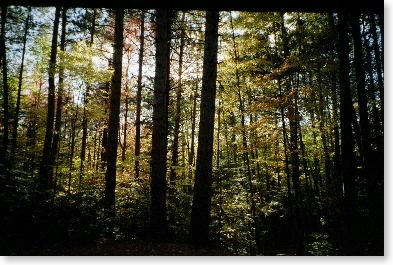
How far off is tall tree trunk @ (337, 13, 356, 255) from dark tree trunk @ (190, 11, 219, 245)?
2222 mm

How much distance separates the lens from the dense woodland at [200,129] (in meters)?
5.56

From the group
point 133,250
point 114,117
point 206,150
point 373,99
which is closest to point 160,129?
point 206,150

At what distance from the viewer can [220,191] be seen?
9.89 m

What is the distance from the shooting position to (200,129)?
5.96 meters

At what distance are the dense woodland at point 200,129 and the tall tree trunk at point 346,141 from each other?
0.02 meters

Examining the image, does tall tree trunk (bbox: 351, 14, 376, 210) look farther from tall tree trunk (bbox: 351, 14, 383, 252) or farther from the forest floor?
the forest floor

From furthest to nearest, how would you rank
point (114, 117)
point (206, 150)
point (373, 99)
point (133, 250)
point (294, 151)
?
point (294, 151) → point (114, 117) → point (373, 99) → point (206, 150) → point (133, 250)

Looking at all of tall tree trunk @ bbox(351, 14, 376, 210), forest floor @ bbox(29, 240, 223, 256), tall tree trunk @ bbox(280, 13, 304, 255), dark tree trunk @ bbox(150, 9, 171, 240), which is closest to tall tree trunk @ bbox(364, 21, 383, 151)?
tall tree trunk @ bbox(351, 14, 376, 210)

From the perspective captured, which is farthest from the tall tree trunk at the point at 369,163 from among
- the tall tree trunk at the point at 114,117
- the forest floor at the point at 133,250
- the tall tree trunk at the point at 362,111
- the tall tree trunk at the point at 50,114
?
the tall tree trunk at the point at 50,114

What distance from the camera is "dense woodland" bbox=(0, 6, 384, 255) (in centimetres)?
556

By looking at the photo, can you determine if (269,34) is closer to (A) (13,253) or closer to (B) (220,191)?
(B) (220,191)

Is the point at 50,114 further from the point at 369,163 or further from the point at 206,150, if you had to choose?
the point at 369,163

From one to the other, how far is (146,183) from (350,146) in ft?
15.4

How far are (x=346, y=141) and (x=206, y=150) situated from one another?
233 cm
